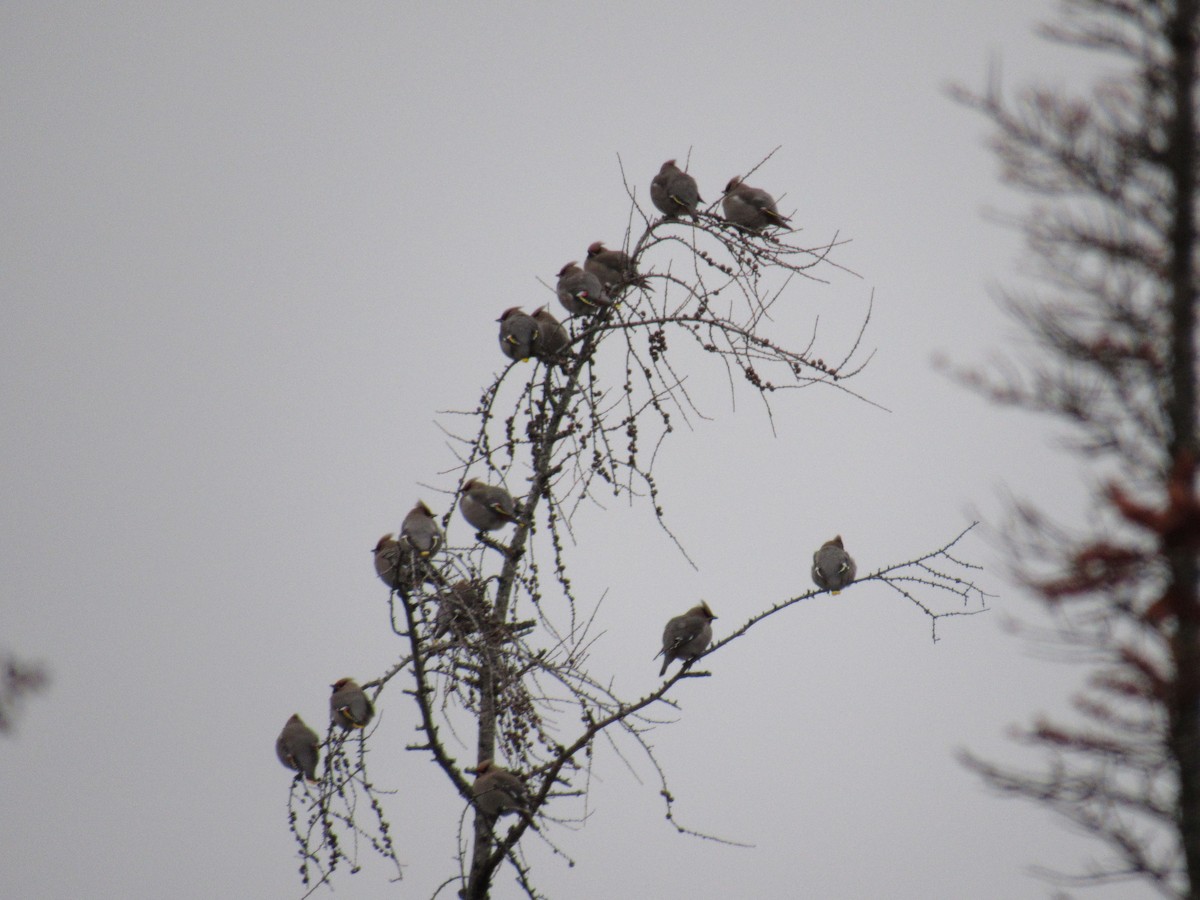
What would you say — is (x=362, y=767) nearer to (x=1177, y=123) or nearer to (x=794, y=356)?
(x=794, y=356)

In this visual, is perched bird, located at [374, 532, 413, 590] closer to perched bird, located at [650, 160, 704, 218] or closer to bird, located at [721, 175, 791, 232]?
perched bird, located at [650, 160, 704, 218]

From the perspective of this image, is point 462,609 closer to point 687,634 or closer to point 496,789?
point 496,789

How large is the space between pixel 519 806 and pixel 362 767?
0.56 metres

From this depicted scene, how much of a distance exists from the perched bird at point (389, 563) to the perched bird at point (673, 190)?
5.93 feet

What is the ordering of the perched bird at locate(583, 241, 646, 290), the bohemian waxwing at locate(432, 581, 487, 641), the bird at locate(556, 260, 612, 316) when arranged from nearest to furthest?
the bohemian waxwing at locate(432, 581, 487, 641), the bird at locate(556, 260, 612, 316), the perched bird at locate(583, 241, 646, 290)

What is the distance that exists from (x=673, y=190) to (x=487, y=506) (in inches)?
66.6

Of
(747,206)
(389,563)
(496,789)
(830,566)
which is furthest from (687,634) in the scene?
(747,206)

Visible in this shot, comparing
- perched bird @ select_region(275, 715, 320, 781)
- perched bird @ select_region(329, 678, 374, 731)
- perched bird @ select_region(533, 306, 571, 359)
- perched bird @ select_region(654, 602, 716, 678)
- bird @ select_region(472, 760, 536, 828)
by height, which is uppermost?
perched bird @ select_region(533, 306, 571, 359)

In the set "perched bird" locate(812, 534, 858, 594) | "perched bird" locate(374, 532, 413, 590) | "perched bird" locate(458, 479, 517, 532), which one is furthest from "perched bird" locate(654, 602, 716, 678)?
"perched bird" locate(374, 532, 413, 590)

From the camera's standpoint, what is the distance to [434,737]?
14.4ft

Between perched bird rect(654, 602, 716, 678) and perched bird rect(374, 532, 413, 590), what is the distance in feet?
4.45

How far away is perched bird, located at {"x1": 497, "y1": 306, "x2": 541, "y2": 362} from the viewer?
5852 millimetres

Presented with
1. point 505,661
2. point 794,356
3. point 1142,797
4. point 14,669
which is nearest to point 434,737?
point 505,661

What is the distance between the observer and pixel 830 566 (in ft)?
23.0
